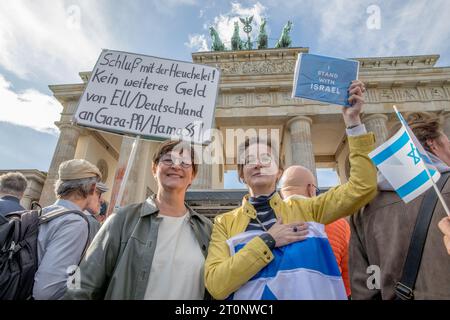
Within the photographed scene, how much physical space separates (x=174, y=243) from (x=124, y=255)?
31cm

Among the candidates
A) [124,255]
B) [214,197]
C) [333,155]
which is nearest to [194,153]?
[124,255]

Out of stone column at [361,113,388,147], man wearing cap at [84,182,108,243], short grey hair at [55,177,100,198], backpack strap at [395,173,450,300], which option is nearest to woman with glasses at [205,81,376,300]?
backpack strap at [395,173,450,300]

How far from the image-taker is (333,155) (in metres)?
22.8

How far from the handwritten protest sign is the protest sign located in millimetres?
961

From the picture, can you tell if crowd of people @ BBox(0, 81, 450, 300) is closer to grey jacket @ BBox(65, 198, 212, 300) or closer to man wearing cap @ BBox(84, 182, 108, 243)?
grey jacket @ BBox(65, 198, 212, 300)

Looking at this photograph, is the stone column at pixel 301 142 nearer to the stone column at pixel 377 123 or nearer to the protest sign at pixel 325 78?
the stone column at pixel 377 123

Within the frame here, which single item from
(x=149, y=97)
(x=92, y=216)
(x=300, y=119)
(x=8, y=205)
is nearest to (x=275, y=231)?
(x=149, y=97)

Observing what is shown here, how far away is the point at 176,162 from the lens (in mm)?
1787

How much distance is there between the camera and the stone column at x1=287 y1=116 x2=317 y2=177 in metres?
14.4

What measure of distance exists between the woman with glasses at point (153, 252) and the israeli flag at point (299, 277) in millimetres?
348

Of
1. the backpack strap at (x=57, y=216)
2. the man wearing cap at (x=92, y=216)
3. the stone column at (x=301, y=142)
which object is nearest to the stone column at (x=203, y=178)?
the stone column at (x=301, y=142)

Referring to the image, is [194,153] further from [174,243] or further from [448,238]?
[448,238]

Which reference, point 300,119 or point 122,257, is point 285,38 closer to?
point 300,119

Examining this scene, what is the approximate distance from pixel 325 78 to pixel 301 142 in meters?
13.9
